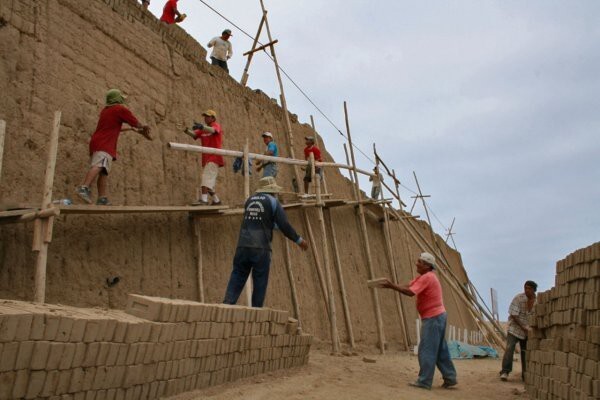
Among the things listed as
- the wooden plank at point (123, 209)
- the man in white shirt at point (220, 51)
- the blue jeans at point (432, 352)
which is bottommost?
the blue jeans at point (432, 352)

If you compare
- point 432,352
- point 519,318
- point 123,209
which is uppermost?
point 123,209

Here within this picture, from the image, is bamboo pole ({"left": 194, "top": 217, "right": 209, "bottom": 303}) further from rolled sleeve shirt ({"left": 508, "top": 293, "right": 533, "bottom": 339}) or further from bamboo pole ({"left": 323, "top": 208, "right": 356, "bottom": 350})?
rolled sleeve shirt ({"left": 508, "top": 293, "right": 533, "bottom": 339})

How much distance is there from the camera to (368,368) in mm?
6547

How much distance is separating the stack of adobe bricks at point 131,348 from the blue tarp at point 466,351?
523 cm

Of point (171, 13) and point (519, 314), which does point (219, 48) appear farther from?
point (519, 314)

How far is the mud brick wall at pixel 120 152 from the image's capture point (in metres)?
5.08

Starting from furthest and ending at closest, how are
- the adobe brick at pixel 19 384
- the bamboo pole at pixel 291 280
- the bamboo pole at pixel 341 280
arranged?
the bamboo pole at pixel 341 280 → the bamboo pole at pixel 291 280 → the adobe brick at pixel 19 384

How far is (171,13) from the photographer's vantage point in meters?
9.03

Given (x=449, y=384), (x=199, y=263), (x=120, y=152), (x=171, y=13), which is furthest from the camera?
(x=171, y=13)

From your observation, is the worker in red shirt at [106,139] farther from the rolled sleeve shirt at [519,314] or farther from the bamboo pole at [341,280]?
the bamboo pole at [341,280]

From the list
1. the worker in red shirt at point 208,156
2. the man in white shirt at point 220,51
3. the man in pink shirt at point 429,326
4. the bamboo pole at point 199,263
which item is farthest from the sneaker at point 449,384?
the man in white shirt at point 220,51

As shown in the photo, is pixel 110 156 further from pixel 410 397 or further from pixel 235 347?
pixel 410 397

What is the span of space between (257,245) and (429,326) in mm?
1670

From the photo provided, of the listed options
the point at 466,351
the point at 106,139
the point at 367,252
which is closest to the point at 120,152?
the point at 106,139
